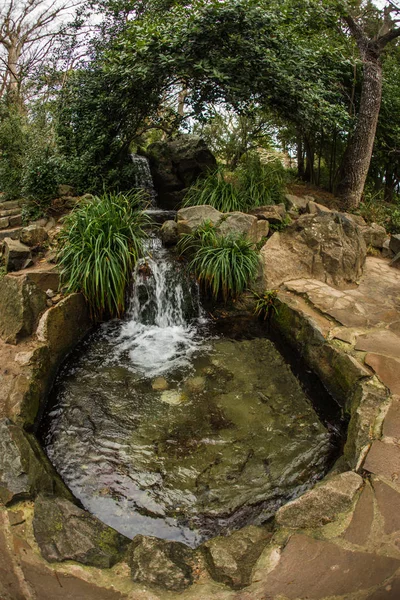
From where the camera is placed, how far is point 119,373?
3674 mm

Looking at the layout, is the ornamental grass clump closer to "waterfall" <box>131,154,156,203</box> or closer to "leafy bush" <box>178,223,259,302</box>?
"leafy bush" <box>178,223,259,302</box>

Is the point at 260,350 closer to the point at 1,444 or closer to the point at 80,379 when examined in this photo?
the point at 80,379

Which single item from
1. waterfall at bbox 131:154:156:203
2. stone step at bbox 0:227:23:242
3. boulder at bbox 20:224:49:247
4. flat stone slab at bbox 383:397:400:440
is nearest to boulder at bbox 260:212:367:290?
flat stone slab at bbox 383:397:400:440

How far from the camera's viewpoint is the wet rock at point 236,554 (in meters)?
1.78

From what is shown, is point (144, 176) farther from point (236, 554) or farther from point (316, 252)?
point (236, 554)

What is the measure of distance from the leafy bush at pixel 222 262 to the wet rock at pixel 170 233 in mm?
346

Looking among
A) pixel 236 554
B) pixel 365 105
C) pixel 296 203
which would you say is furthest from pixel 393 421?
pixel 365 105

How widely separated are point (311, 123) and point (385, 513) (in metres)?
5.64

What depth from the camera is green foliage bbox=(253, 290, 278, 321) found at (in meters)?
4.47

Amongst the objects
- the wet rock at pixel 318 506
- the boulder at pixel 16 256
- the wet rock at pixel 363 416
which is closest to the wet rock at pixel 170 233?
the boulder at pixel 16 256

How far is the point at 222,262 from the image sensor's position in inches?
180

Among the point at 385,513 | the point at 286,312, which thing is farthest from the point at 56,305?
the point at 385,513

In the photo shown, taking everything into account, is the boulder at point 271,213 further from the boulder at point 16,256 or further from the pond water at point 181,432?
the boulder at point 16,256

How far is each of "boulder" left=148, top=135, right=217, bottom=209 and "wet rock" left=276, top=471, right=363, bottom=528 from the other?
586 cm
